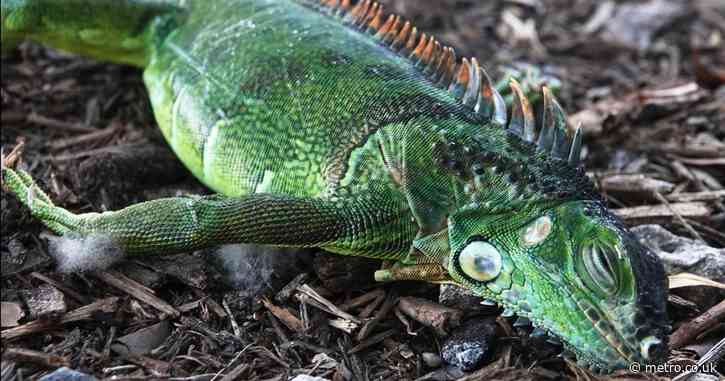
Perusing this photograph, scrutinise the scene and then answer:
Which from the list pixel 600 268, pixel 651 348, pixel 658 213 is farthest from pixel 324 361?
pixel 658 213

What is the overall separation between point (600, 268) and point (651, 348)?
46 cm

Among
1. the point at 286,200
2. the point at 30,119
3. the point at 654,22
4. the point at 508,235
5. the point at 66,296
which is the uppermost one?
the point at 654,22

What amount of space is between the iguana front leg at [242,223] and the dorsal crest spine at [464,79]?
0.99m

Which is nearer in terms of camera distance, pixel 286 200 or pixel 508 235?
pixel 508 235

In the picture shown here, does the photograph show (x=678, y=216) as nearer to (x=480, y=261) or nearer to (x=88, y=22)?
(x=480, y=261)

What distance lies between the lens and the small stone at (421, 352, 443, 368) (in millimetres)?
4512

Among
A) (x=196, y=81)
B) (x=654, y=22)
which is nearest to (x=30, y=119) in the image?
(x=196, y=81)

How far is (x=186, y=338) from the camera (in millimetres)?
4551

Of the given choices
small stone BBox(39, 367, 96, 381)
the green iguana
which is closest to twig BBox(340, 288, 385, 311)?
the green iguana

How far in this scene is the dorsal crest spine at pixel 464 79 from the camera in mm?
4711

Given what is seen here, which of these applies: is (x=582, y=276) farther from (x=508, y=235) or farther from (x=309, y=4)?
(x=309, y=4)

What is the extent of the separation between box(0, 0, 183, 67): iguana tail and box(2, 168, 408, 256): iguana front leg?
7.34ft

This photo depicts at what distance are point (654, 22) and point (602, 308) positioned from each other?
643cm

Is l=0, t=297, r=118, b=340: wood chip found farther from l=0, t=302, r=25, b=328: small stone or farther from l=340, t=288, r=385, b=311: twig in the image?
l=340, t=288, r=385, b=311: twig
